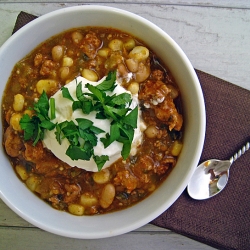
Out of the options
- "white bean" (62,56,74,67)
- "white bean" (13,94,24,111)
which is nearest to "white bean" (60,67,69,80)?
"white bean" (62,56,74,67)

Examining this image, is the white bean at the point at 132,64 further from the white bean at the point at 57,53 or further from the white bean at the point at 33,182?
the white bean at the point at 33,182

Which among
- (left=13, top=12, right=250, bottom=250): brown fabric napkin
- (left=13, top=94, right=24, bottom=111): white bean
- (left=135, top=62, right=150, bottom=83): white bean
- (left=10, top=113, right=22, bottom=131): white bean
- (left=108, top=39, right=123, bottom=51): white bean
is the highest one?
(left=108, top=39, right=123, bottom=51): white bean

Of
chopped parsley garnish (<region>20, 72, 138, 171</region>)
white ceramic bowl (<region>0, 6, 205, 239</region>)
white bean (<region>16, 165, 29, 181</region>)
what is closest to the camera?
chopped parsley garnish (<region>20, 72, 138, 171</region>)

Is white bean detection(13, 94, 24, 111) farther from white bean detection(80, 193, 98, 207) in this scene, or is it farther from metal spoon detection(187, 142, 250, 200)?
metal spoon detection(187, 142, 250, 200)

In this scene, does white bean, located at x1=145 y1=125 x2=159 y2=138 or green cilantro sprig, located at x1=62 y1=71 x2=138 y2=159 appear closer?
green cilantro sprig, located at x1=62 y1=71 x2=138 y2=159

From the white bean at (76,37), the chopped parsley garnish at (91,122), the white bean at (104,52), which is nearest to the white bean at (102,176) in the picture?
the chopped parsley garnish at (91,122)

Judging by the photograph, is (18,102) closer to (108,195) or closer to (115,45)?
(115,45)
